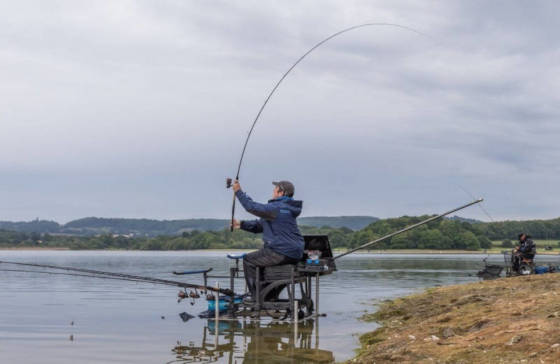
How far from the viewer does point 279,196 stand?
12.6 metres

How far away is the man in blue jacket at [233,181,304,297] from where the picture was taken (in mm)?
12211

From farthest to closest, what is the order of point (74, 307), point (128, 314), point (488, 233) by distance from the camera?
point (488, 233), point (74, 307), point (128, 314)

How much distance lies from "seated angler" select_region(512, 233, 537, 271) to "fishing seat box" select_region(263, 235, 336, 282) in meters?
13.7

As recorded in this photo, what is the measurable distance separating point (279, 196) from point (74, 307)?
8.34 m

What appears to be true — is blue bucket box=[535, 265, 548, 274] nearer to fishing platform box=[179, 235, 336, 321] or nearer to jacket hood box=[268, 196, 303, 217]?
fishing platform box=[179, 235, 336, 321]

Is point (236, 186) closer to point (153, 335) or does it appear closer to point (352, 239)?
point (153, 335)

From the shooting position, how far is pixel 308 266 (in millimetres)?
13250

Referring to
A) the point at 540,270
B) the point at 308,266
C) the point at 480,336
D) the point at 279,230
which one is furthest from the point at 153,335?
the point at 540,270

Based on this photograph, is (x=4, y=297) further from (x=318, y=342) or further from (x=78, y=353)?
(x=318, y=342)

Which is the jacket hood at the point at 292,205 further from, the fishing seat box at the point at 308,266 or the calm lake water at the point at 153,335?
the calm lake water at the point at 153,335

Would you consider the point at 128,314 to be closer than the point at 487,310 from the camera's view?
No

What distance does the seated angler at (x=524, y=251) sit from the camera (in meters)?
25.2

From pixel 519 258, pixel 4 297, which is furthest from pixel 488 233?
pixel 4 297

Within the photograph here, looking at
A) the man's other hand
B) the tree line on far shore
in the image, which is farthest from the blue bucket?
the tree line on far shore
